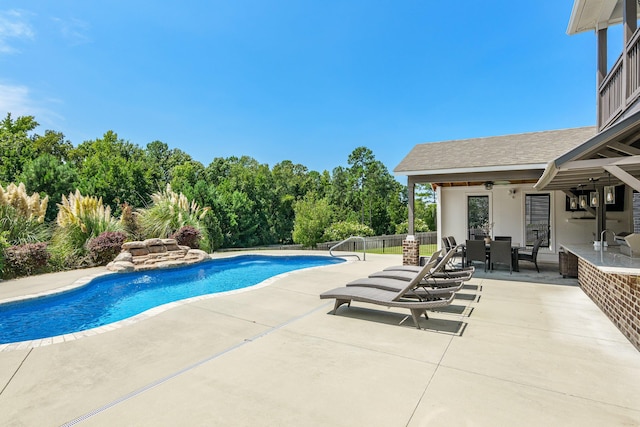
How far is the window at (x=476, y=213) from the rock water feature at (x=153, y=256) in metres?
11.1

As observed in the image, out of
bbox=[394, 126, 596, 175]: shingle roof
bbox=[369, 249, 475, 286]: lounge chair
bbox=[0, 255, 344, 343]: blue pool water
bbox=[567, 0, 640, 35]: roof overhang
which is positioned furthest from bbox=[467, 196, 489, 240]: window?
bbox=[369, 249, 475, 286]: lounge chair

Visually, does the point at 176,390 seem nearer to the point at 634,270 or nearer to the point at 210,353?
the point at 210,353

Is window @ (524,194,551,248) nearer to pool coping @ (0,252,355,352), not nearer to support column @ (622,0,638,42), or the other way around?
support column @ (622,0,638,42)

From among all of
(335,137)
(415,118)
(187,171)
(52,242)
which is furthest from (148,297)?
(335,137)

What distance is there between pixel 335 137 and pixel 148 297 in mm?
32970

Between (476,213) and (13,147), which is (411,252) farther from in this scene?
(13,147)

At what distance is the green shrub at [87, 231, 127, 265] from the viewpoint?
11.4 meters

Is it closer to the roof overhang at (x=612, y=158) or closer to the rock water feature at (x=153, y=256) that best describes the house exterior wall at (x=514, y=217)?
the roof overhang at (x=612, y=158)

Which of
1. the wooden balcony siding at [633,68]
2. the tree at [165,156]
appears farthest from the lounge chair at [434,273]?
the tree at [165,156]

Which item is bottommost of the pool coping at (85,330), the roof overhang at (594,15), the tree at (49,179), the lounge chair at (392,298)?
the pool coping at (85,330)

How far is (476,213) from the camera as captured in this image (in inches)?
523

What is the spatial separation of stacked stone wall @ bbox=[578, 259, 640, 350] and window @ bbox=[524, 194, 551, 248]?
6.40m

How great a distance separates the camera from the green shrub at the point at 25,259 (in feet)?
31.2

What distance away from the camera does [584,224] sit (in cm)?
1152
